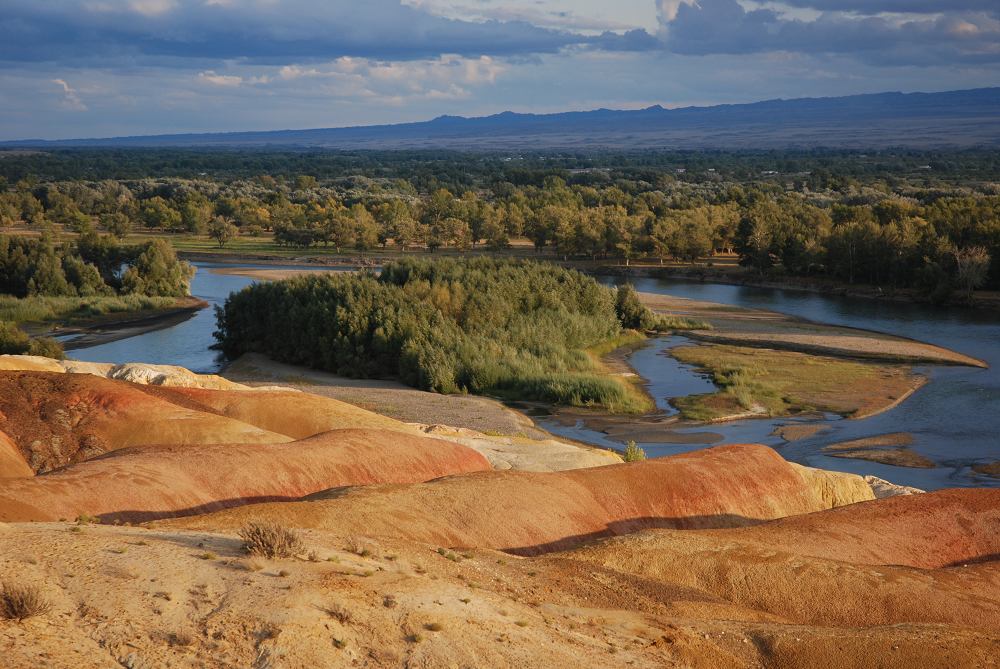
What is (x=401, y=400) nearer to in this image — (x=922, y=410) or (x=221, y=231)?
(x=922, y=410)

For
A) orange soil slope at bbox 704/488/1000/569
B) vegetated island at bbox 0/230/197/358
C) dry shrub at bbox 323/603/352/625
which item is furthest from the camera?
vegetated island at bbox 0/230/197/358

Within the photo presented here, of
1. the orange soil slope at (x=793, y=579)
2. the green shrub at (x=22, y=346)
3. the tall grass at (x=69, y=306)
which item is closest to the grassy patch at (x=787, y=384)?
the orange soil slope at (x=793, y=579)

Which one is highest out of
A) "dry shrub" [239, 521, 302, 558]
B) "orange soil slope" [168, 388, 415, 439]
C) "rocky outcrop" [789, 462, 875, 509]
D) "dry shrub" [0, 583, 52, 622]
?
"dry shrub" [0, 583, 52, 622]

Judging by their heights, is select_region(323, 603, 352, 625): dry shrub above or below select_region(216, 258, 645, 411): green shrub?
above

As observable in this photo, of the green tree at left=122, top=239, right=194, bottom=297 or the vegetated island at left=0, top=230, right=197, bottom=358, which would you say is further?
the green tree at left=122, top=239, right=194, bottom=297

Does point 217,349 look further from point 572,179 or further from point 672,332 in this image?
point 572,179

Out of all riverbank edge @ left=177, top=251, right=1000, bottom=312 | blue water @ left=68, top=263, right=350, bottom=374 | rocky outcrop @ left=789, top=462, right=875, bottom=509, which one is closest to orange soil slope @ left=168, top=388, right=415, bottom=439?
rocky outcrop @ left=789, top=462, right=875, bottom=509

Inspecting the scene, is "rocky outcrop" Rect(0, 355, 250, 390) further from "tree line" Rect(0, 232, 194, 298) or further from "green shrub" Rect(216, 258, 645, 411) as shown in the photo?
"tree line" Rect(0, 232, 194, 298)
